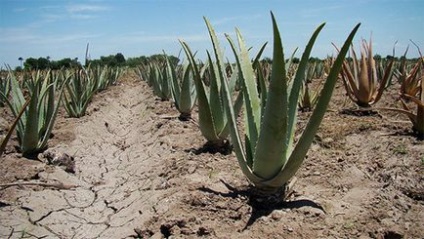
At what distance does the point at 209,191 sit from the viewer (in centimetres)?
243

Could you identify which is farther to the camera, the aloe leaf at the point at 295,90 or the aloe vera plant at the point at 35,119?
the aloe vera plant at the point at 35,119

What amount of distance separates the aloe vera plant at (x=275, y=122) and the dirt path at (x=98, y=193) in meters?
0.80

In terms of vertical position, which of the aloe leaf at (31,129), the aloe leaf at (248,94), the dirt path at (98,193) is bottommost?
the dirt path at (98,193)

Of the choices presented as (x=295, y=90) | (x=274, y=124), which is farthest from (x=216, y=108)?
A: (x=274, y=124)

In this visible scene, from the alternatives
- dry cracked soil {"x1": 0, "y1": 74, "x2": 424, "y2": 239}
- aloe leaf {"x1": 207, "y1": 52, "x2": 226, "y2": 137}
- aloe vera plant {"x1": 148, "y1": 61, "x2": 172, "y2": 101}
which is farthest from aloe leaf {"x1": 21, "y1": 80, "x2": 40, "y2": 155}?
aloe vera plant {"x1": 148, "y1": 61, "x2": 172, "y2": 101}

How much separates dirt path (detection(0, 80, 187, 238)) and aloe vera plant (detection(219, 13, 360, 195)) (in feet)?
2.62

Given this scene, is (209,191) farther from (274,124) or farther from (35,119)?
(35,119)

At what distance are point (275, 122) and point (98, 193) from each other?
2098 millimetres

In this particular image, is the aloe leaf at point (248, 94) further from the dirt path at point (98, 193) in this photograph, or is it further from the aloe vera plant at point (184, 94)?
the aloe vera plant at point (184, 94)

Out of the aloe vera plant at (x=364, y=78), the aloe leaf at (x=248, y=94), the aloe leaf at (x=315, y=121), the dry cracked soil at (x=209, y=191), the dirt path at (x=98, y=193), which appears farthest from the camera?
the aloe vera plant at (x=364, y=78)

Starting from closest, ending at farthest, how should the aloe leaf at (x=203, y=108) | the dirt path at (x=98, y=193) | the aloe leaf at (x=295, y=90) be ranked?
the aloe leaf at (x=295, y=90), the dirt path at (x=98, y=193), the aloe leaf at (x=203, y=108)

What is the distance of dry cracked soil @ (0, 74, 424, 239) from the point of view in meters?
2.02

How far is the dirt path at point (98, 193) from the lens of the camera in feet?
8.46

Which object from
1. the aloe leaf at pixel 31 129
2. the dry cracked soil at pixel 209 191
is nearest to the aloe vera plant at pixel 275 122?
the dry cracked soil at pixel 209 191
